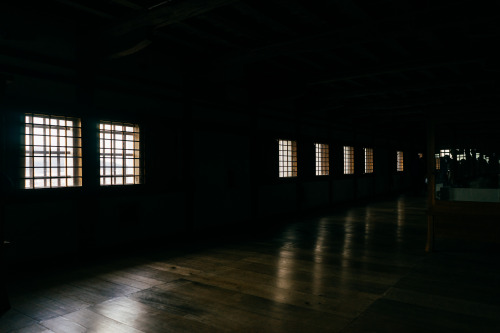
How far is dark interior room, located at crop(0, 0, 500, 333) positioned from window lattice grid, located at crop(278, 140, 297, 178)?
5.70 ft

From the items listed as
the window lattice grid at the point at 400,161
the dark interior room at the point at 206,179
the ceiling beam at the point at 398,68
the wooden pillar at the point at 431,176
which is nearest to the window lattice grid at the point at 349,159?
the dark interior room at the point at 206,179

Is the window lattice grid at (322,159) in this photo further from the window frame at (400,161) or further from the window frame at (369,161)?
the window frame at (400,161)

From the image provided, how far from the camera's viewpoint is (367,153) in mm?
16078

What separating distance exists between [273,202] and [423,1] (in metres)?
6.47

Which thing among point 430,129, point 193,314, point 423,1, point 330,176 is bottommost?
point 193,314

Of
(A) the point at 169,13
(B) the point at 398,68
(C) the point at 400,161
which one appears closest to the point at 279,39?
(A) the point at 169,13

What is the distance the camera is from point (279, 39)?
19.2 ft

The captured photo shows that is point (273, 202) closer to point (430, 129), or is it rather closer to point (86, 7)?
point (430, 129)

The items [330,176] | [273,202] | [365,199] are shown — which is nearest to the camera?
[273,202]

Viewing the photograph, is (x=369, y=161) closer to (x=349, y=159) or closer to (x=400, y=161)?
(x=349, y=159)

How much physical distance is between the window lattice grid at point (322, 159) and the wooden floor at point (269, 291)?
5.97 meters

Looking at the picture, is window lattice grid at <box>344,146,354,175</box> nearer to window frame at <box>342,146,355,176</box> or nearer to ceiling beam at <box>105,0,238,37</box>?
window frame at <box>342,146,355,176</box>

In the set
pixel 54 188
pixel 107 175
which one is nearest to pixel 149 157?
pixel 107 175

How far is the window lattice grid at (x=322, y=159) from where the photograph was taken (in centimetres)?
1243
